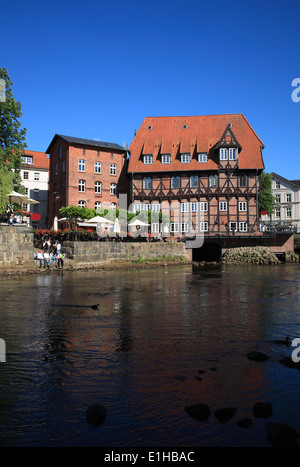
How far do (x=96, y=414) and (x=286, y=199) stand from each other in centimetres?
7233

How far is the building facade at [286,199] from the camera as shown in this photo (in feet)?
228

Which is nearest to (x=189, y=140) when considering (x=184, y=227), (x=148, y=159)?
(x=148, y=159)

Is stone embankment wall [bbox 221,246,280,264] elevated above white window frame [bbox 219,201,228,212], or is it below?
below

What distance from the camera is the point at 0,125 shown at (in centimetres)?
3162

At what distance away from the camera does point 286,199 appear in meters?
70.9

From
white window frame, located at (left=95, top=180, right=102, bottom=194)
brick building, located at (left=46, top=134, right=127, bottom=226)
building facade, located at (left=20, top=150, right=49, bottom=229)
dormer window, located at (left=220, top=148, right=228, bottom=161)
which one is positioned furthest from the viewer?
building facade, located at (left=20, top=150, right=49, bottom=229)

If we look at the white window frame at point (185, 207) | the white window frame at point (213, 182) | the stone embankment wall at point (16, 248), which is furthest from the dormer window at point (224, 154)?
the stone embankment wall at point (16, 248)

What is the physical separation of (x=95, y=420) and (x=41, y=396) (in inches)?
45.0

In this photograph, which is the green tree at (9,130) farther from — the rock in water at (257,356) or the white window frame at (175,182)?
the rock in water at (257,356)

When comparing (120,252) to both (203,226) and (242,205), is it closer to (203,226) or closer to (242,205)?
(203,226)

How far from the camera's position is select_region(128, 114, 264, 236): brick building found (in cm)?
4456

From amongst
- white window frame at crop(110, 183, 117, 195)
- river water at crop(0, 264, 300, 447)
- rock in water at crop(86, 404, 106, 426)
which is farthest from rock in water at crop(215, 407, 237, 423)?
white window frame at crop(110, 183, 117, 195)

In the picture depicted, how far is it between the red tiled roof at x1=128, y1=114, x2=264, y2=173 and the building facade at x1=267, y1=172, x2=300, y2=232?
84.9ft

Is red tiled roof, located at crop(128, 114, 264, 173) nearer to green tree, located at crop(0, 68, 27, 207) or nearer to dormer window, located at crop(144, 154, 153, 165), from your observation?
dormer window, located at crop(144, 154, 153, 165)
